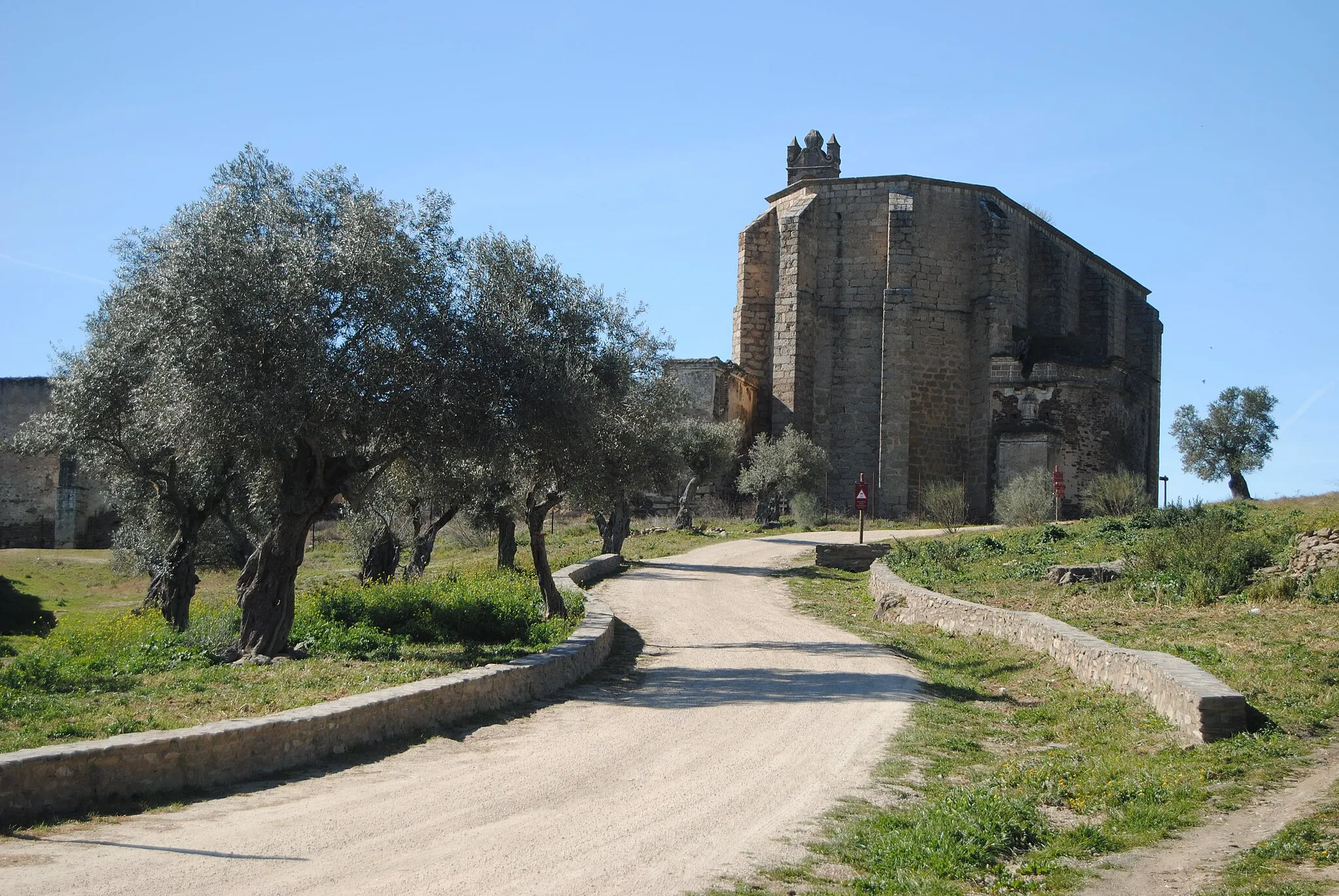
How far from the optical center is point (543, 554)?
14.6 m

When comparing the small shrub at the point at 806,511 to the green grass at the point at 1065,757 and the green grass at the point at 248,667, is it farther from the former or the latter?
the green grass at the point at 248,667

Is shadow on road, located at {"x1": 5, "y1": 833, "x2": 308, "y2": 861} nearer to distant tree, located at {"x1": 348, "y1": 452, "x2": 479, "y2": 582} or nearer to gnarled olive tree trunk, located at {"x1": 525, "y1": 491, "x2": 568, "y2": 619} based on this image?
distant tree, located at {"x1": 348, "y1": 452, "x2": 479, "y2": 582}

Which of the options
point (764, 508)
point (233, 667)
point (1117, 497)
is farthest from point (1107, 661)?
point (764, 508)

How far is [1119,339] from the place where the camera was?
43.7 meters

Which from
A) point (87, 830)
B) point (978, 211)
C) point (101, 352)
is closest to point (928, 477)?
point (978, 211)

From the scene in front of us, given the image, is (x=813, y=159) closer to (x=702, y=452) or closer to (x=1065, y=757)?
(x=702, y=452)

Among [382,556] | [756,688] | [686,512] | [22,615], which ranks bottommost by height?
[22,615]

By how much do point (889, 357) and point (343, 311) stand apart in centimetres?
2860

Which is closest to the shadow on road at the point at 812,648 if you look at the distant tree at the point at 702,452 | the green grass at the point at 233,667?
the green grass at the point at 233,667

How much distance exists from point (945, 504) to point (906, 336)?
8.36 metres

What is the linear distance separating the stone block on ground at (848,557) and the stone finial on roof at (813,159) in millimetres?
24705

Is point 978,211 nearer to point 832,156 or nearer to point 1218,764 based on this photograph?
point 832,156

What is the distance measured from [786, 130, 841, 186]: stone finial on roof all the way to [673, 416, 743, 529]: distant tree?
1728cm

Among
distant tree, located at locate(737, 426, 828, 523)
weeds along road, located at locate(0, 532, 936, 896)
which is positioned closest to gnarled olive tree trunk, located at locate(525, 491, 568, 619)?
weeds along road, located at locate(0, 532, 936, 896)
